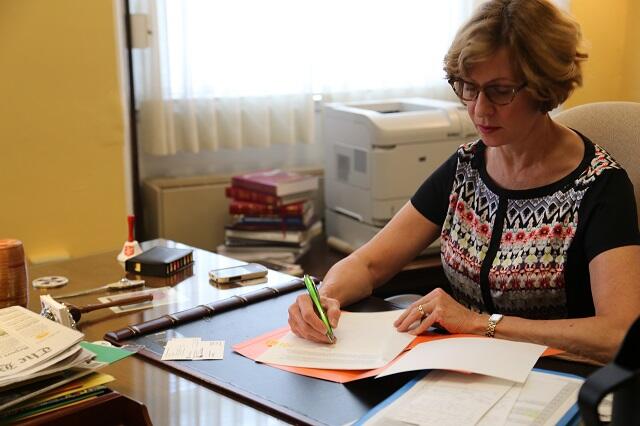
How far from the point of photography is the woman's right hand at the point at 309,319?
143 cm

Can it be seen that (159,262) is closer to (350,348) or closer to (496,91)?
(350,348)

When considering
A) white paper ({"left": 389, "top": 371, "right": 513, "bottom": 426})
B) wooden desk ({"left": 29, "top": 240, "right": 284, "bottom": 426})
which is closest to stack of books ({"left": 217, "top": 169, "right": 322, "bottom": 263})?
wooden desk ({"left": 29, "top": 240, "right": 284, "bottom": 426})

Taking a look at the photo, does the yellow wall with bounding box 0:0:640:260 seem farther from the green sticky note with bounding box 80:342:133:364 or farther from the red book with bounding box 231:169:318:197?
the green sticky note with bounding box 80:342:133:364

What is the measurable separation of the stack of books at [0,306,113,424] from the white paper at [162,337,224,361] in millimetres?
186

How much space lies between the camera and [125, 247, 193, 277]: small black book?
6.15 feet

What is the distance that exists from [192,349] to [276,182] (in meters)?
1.55

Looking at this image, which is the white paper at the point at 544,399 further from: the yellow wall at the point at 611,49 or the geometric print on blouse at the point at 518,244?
the yellow wall at the point at 611,49

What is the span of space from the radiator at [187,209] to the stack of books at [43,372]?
182 cm

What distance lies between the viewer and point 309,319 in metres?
1.45

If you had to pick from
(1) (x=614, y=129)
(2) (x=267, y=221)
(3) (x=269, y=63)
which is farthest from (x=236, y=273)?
(3) (x=269, y=63)

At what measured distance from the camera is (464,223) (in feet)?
6.02

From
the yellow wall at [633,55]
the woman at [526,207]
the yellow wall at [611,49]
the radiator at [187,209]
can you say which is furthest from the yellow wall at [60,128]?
the yellow wall at [633,55]

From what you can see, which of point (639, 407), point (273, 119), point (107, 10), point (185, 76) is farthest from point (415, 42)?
point (639, 407)

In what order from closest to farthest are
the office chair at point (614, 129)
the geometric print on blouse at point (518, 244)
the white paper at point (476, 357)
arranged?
the white paper at point (476, 357) < the geometric print on blouse at point (518, 244) < the office chair at point (614, 129)
